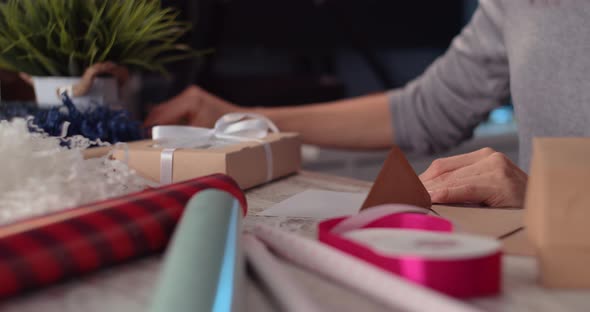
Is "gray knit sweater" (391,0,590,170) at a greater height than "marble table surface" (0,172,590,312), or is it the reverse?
"gray knit sweater" (391,0,590,170)

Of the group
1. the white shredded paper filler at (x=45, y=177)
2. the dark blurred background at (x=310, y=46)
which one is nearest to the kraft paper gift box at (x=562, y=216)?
the white shredded paper filler at (x=45, y=177)

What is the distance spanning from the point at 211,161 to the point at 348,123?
61 cm

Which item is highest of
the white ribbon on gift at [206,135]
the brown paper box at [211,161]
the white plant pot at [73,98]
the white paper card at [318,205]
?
the white plant pot at [73,98]

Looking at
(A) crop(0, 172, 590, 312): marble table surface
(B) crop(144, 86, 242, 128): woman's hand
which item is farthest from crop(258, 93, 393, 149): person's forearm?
(A) crop(0, 172, 590, 312): marble table surface

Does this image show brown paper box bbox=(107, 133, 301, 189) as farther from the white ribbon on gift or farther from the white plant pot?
the white plant pot

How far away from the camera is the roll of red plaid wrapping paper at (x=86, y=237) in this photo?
28 cm

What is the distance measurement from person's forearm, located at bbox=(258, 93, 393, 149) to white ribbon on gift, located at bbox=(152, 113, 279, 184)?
0.38 metres

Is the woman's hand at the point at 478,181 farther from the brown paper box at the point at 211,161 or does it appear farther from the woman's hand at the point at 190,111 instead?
the woman's hand at the point at 190,111

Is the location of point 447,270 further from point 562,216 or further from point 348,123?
point 348,123

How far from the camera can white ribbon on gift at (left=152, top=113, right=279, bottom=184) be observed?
22.0 inches

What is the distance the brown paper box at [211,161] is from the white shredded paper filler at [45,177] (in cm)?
8

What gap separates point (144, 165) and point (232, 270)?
12.4 inches

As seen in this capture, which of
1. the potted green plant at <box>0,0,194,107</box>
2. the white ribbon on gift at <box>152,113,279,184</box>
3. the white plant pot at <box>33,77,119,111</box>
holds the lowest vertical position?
the white ribbon on gift at <box>152,113,279,184</box>

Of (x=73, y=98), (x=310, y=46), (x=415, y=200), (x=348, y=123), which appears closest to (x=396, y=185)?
(x=415, y=200)
